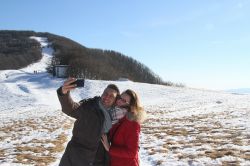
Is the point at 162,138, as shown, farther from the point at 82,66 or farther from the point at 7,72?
the point at 7,72

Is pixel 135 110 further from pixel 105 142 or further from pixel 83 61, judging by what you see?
pixel 83 61

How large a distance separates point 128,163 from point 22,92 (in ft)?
207

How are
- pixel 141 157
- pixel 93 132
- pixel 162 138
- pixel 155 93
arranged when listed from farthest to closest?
pixel 155 93, pixel 162 138, pixel 141 157, pixel 93 132

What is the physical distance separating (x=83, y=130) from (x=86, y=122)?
111 mm

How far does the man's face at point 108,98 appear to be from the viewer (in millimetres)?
5250

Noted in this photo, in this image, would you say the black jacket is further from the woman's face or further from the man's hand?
the woman's face

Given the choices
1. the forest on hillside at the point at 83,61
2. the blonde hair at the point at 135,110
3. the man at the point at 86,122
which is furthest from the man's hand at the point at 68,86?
the forest on hillside at the point at 83,61

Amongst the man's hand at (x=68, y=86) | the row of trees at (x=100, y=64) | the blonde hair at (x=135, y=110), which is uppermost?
the row of trees at (x=100, y=64)

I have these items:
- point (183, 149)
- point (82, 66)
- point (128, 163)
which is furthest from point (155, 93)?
point (128, 163)

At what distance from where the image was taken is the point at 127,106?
5.25 meters

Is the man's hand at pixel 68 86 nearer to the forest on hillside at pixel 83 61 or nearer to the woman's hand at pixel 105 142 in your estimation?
the woman's hand at pixel 105 142

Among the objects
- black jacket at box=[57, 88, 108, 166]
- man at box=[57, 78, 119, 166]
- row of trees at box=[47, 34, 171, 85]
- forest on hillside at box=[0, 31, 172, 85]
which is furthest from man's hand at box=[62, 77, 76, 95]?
row of trees at box=[47, 34, 171, 85]

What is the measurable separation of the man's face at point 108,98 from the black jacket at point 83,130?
0.09 meters

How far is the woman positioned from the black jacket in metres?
0.21
